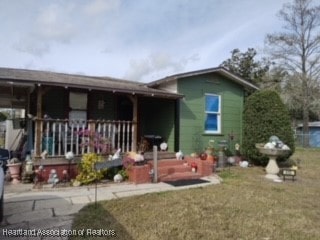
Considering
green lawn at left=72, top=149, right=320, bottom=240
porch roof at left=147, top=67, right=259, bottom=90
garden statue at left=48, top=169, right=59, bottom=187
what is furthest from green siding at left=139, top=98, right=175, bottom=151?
garden statue at left=48, top=169, right=59, bottom=187

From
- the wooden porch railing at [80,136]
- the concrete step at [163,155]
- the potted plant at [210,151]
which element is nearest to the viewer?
the wooden porch railing at [80,136]

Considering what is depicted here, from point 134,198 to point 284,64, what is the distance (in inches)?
1139

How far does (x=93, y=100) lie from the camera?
10953 millimetres

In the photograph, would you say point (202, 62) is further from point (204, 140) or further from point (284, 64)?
point (284, 64)

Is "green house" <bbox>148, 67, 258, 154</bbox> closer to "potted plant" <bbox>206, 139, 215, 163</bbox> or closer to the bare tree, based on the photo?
"potted plant" <bbox>206, 139, 215, 163</bbox>

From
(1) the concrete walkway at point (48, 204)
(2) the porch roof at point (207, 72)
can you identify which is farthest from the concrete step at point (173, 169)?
(2) the porch roof at point (207, 72)

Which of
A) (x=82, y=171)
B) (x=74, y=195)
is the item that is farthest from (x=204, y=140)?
(x=74, y=195)

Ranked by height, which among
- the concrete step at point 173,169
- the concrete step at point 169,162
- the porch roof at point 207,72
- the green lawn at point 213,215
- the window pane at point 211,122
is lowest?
the green lawn at point 213,215

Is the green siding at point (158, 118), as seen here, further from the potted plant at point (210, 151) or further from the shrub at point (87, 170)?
the shrub at point (87, 170)

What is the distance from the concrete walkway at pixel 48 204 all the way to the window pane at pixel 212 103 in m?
4.00

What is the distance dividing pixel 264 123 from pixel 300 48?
913 inches

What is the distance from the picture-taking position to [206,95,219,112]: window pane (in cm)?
1198

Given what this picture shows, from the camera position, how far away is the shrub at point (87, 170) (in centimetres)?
796

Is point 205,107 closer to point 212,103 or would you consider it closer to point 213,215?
point 212,103
